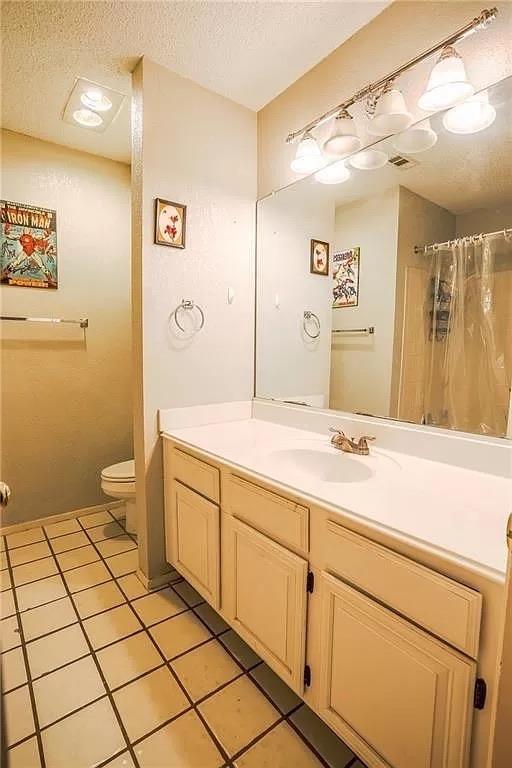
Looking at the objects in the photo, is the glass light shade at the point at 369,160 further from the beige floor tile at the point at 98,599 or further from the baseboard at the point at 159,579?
the beige floor tile at the point at 98,599

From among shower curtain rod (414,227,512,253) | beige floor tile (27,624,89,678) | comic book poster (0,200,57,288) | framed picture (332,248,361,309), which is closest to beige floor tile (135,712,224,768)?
beige floor tile (27,624,89,678)

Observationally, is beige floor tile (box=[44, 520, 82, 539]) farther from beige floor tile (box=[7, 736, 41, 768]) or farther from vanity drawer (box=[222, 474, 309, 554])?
vanity drawer (box=[222, 474, 309, 554])

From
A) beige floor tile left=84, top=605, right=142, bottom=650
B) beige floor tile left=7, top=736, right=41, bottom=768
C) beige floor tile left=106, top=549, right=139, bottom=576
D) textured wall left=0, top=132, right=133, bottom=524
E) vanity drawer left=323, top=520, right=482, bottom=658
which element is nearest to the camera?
vanity drawer left=323, top=520, right=482, bottom=658

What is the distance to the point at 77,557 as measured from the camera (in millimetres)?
1961

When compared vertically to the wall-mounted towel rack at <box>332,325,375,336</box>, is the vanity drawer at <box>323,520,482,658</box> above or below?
below

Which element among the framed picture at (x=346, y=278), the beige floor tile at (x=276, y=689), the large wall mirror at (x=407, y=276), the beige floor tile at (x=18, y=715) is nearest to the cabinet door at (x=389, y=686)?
the beige floor tile at (x=276, y=689)

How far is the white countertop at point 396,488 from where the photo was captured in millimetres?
717

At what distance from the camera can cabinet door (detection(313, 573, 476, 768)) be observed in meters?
0.69

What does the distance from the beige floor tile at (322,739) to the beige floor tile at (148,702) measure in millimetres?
370

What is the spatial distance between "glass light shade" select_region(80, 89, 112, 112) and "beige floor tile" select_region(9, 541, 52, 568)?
7.86ft

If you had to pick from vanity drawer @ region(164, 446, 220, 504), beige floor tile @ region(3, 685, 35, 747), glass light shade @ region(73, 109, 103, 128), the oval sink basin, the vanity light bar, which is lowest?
beige floor tile @ region(3, 685, 35, 747)

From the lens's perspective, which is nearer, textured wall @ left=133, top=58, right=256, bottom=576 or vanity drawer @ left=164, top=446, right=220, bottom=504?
vanity drawer @ left=164, top=446, right=220, bottom=504

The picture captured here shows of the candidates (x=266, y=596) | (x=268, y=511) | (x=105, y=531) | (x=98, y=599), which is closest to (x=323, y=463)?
(x=268, y=511)

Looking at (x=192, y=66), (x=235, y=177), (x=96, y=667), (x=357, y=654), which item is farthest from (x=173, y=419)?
(x=192, y=66)
